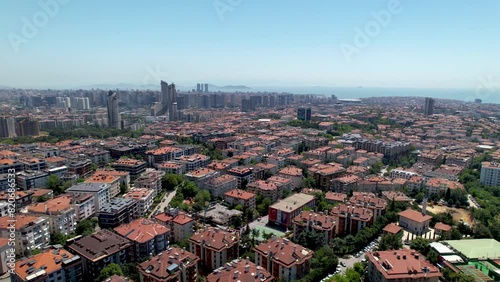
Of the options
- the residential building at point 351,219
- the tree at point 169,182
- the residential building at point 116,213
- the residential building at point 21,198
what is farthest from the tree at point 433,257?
the residential building at point 21,198

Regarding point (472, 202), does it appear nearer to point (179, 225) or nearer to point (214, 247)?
point (214, 247)

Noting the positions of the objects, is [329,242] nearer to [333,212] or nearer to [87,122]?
[333,212]

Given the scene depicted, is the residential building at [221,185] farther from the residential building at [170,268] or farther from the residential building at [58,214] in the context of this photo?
the residential building at [170,268]

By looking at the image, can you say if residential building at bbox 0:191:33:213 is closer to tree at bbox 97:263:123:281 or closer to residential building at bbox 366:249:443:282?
tree at bbox 97:263:123:281

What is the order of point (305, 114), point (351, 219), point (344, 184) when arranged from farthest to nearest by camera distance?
point (305, 114) → point (344, 184) → point (351, 219)

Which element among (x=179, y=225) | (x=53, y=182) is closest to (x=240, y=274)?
(x=179, y=225)
